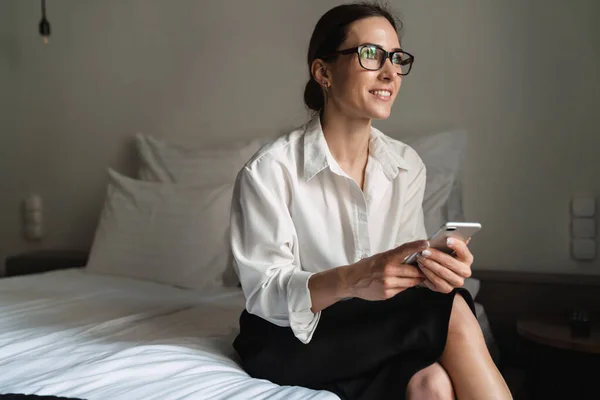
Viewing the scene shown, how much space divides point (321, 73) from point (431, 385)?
0.71 metres

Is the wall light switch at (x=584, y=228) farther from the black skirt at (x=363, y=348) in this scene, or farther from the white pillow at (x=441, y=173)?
the black skirt at (x=363, y=348)

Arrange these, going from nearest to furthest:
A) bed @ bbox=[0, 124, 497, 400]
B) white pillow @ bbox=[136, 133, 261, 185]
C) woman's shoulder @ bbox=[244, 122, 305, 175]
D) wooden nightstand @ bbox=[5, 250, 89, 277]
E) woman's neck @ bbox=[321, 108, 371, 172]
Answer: bed @ bbox=[0, 124, 497, 400] < woman's shoulder @ bbox=[244, 122, 305, 175] < woman's neck @ bbox=[321, 108, 371, 172] < white pillow @ bbox=[136, 133, 261, 185] < wooden nightstand @ bbox=[5, 250, 89, 277]

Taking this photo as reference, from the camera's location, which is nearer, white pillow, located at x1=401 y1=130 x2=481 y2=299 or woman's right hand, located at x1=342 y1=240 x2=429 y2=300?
woman's right hand, located at x1=342 y1=240 x2=429 y2=300

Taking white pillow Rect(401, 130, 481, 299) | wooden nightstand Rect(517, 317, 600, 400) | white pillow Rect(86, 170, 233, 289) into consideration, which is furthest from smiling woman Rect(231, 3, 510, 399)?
white pillow Rect(86, 170, 233, 289)

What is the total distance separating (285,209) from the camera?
1.30 meters

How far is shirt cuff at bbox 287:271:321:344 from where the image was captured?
1.16 meters

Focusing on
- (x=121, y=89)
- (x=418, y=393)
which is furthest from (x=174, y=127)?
(x=418, y=393)

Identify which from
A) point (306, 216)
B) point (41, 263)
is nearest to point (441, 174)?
point (306, 216)

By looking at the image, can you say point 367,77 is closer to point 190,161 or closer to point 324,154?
point 324,154

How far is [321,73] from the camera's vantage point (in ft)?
4.74

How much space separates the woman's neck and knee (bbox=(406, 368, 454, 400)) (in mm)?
517

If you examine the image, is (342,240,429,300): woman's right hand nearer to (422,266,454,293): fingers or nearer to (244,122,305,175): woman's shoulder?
(422,266,454,293): fingers

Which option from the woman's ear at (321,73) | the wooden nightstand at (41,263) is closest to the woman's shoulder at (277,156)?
the woman's ear at (321,73)

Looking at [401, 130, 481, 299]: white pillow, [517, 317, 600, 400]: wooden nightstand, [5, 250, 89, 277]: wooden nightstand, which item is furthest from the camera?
[5, 250, 89, 277]: wooden nightstand
